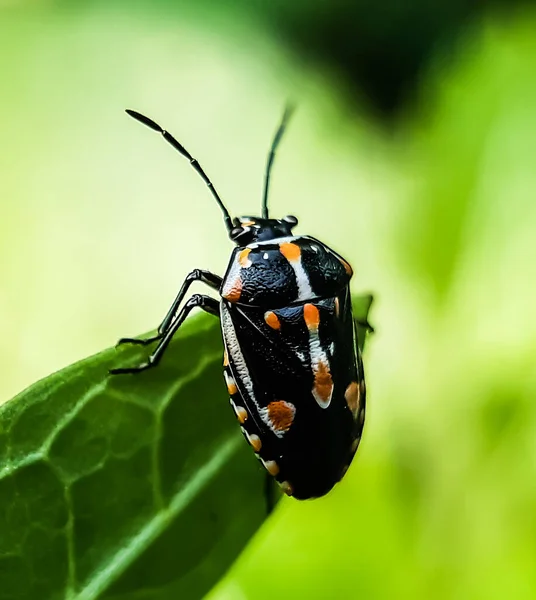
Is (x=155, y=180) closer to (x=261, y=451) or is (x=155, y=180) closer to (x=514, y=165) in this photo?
(x=514, y=165)

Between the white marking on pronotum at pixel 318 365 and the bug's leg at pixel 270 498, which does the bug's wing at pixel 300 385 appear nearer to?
the white marking on pronotum at pixel 318 365

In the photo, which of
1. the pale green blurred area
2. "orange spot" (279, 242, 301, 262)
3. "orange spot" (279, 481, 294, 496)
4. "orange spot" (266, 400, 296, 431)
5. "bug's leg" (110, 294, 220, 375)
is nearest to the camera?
"bug's leg" (110, 294, 220, 375)

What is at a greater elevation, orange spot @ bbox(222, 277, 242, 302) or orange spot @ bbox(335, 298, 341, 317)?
orange spot @ bbox(222, 277, 242, 302)

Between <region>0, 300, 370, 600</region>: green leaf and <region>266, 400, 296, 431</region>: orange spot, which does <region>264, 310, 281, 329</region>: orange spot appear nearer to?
<region>266, 400, 296, 431</region>: orange spot

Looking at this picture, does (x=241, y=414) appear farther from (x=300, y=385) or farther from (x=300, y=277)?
(x=300, y=277)

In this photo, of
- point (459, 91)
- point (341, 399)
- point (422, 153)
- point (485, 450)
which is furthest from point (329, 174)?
point (341, 399)

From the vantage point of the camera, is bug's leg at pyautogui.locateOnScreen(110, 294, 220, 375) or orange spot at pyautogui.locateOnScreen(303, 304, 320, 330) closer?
bug's leg at pyautogui.locateOnScreen(110, 294, 220, 375)

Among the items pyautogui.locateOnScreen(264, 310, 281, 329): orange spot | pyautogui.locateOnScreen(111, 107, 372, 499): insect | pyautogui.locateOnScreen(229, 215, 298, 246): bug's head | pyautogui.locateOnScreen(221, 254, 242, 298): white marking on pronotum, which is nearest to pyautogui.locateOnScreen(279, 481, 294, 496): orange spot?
pyautogui.locateOnScreen(111, 107, 372, 499): insect

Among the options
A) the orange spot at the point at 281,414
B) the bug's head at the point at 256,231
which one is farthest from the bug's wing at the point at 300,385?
the bug's head at the point at 256,231
